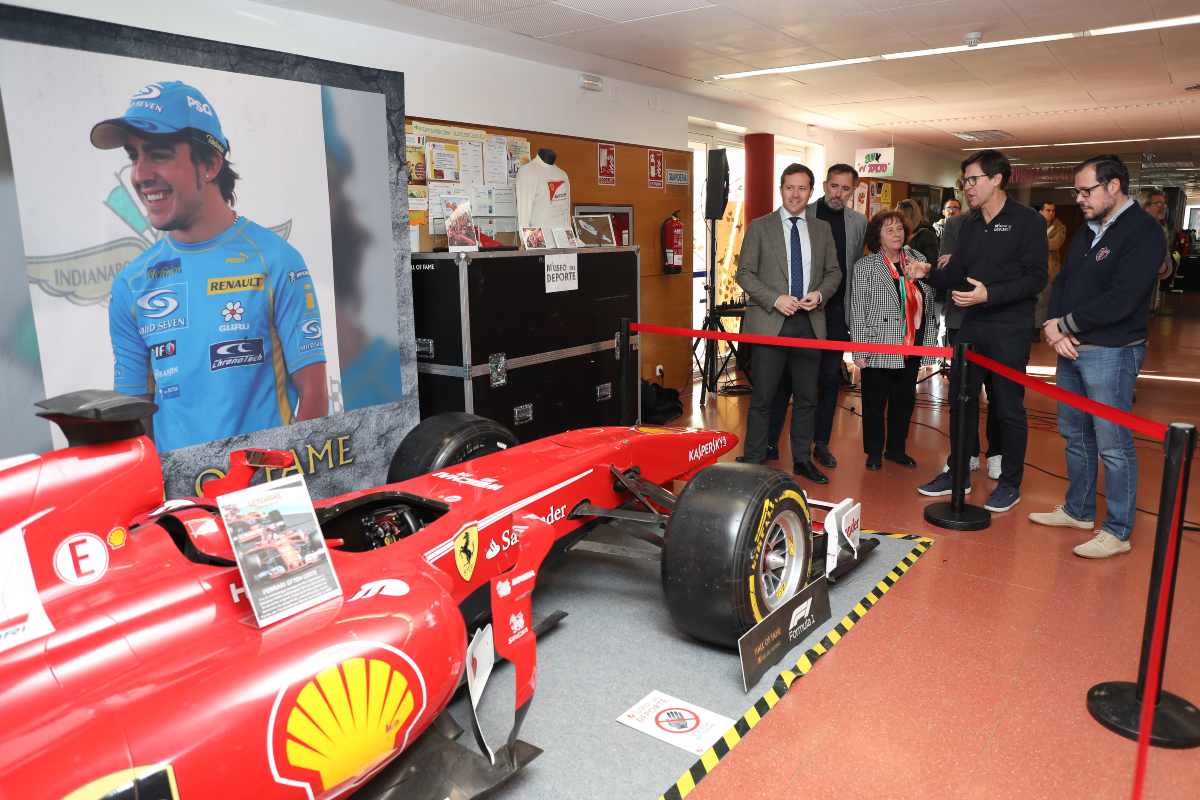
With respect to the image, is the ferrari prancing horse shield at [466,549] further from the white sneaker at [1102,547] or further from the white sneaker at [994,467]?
the white sneaker at [994,467]

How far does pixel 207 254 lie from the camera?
3.58 metres

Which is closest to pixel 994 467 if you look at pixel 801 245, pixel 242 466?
pixel 801 245

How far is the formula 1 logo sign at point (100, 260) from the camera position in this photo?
10.2 ft

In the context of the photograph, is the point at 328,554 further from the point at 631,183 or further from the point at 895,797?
the point at 631,183

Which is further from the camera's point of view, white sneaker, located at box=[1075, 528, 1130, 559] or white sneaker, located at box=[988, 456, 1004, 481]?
white sneaker, located at box=[988, 456, 1004, 481]

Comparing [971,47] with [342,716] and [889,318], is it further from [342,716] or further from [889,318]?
[342,716]

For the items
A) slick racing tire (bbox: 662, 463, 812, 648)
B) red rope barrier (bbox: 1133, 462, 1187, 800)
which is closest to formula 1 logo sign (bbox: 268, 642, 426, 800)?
slick racing tire (bbox: 662, 463, 812, 648)

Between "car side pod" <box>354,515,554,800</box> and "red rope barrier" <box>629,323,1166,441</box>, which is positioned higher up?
"red rope barrier" <box>629,323,1166,441</box>

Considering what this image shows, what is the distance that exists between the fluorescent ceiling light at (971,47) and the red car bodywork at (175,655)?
6200 millimetres

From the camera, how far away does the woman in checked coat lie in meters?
4.74

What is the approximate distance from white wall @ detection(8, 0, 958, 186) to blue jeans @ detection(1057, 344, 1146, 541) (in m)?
4.06

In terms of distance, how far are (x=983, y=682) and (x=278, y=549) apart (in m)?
2.15

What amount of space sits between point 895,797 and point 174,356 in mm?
3165

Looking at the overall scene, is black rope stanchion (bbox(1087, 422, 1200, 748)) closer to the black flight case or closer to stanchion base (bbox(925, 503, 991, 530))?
stanchion base (bbox(925, 503, 991, 530))
